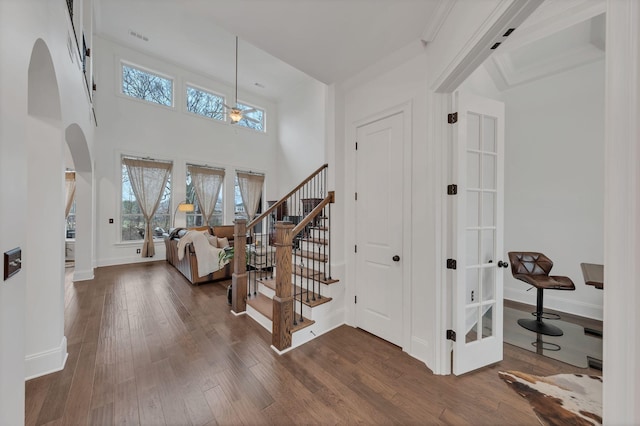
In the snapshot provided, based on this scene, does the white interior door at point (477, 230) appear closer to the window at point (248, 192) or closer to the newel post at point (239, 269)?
the newel post at point (239, 269)

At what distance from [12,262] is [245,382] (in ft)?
5.30

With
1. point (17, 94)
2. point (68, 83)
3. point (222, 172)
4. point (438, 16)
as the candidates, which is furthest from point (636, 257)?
point (222, 172)

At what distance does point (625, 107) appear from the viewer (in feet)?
1.81

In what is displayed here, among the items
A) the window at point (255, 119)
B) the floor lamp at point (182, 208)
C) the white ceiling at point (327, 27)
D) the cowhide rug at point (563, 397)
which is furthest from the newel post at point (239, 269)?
the window at point (255, 119)

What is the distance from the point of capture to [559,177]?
3.32 metres

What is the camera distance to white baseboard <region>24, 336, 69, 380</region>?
1932 mm

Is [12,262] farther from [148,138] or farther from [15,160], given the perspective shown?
[148,138]

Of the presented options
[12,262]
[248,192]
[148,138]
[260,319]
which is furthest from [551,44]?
[148,138]

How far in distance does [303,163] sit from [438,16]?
5927 mm

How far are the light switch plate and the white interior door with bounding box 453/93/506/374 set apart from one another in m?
2.70

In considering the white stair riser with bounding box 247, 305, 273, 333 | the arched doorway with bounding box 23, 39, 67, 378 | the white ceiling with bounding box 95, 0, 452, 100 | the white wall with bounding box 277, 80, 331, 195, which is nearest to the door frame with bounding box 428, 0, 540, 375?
the white ceiling with bounding box 95, 0, 452, 100

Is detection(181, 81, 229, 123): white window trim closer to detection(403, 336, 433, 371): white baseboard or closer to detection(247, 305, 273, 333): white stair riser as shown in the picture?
detection(247, 305, 273, 333): white stair riser

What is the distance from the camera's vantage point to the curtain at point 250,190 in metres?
7.93

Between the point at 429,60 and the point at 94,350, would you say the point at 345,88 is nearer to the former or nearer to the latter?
the point at 429,60
